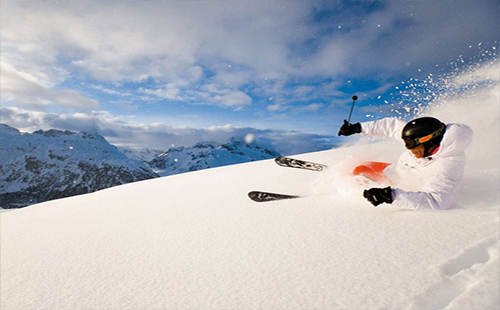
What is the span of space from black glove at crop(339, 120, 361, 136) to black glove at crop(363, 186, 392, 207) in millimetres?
1803

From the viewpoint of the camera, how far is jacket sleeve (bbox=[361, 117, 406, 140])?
3.74 metres

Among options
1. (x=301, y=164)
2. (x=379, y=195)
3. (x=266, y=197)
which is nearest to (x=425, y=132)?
(x=379, y=195)

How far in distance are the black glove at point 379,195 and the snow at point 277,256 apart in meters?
0.23

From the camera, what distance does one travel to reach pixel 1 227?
5.26 metres

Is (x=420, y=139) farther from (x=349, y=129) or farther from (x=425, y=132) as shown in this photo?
(x=349, y=129)

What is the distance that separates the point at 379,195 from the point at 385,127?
1690 mm

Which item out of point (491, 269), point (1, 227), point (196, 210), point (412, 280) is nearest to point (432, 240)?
point (491, 269)

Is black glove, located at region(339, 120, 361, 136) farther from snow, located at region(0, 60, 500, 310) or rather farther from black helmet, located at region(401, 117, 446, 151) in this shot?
black helmet, located at region(401, 117, 446, 151)

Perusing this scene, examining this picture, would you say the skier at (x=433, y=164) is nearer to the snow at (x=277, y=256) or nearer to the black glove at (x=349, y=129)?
the snow at (x=277, y=256)

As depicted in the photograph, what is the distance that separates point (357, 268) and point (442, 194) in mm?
1647

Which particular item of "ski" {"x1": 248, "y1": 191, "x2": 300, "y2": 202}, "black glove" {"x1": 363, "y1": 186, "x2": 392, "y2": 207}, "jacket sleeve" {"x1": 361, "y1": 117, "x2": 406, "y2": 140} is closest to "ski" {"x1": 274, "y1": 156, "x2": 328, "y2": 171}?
"jacket sleeve" {"x1": 361, "y1": 117, "x2": 406, "y2": 140}

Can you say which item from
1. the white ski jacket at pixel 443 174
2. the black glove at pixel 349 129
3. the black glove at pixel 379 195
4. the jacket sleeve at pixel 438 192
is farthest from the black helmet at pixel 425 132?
the black glove at pixel 349 129

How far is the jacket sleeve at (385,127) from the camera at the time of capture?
12.3 ft

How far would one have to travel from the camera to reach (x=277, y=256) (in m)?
2.23
